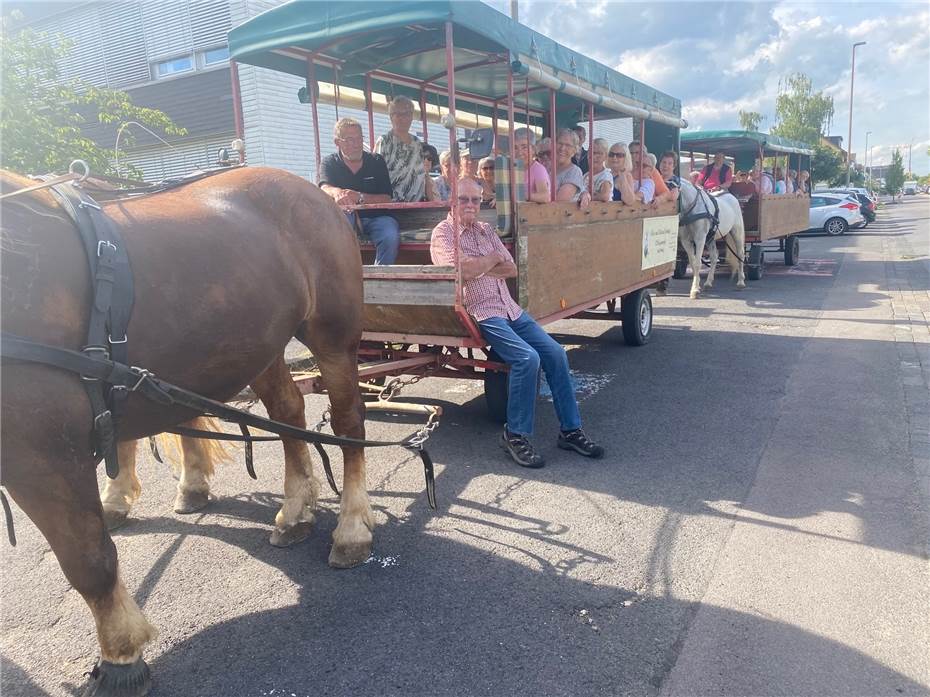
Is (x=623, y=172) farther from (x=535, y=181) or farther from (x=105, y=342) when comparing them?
(x=105, y=342)

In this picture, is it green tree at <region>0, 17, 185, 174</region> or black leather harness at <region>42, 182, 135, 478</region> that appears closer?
black leather harness at <region>42, 182, 135, 478</region>

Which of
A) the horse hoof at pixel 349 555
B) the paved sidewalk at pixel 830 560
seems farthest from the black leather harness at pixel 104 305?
the paved sidewalk at pixel 830 560

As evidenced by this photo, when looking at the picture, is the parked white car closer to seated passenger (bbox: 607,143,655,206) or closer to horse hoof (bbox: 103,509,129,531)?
seated passenger (bbox: 607,143,655,206)

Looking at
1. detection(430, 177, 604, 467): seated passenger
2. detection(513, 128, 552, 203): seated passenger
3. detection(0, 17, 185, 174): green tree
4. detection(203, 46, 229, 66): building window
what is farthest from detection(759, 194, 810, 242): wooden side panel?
detection(0, 17, 185, 174): green tree

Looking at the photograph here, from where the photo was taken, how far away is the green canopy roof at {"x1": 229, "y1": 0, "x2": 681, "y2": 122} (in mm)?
3936

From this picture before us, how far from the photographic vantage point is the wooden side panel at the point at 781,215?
13.2 m

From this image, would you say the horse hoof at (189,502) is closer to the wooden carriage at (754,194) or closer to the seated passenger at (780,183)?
the wooden carriage at (754,194)

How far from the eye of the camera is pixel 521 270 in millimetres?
4711

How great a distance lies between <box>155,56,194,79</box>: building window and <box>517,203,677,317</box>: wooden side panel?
10.2m

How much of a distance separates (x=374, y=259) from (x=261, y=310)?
2.78 metres

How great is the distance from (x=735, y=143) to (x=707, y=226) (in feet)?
10.8

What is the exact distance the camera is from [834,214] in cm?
2486

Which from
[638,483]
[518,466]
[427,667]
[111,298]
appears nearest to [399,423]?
[518,466]

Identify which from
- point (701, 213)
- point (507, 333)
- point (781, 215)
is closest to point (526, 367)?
point (507, 333)
